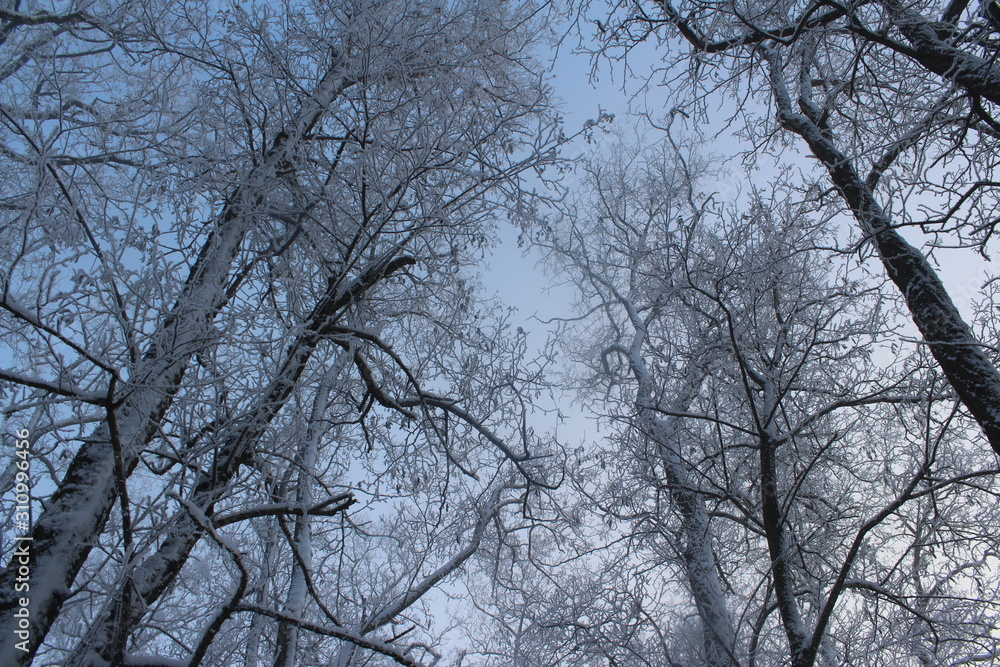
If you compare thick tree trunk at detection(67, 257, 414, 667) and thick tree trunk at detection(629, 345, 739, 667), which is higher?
thick tree trunk at detection(629, 345, 739, 667)

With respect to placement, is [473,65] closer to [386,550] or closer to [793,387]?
[793,387]

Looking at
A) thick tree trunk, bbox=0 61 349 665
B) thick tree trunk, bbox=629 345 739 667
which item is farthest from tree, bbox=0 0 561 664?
thick tree trunk, bbox=629 345 739 667

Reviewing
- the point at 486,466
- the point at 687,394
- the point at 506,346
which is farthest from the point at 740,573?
the point at 506,346

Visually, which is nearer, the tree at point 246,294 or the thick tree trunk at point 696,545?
the tree at point 246,294

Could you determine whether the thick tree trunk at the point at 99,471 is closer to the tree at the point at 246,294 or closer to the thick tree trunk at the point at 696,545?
the tree at the point at 246,294

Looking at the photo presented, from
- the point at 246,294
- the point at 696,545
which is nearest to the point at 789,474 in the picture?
the point at 696,545

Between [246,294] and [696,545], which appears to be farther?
[696,545]

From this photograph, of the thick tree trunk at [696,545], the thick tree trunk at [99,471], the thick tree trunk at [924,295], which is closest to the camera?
the thick tree trunk at [99,471]

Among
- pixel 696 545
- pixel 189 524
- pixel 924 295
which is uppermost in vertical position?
pixel 924 295

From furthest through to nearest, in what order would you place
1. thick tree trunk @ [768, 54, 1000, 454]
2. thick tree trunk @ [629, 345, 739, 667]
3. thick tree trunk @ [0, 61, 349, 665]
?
thick tree trunk @ [629, 345, 739, 667] < thick tree trunk @ [768, 54, 1000, 454] < thick tree trunk @ [0, 61, 349, 665]

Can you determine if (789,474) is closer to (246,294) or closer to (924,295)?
(924,295)

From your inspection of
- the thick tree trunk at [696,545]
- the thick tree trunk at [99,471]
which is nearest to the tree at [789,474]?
the thick tree trunk at [696,545]

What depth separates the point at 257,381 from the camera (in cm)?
253

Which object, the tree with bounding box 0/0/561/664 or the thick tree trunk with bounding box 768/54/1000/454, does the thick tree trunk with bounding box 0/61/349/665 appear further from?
the thick tree trunk with bounding box 768/54/1000/454
